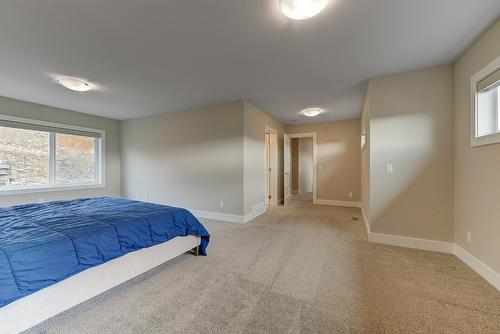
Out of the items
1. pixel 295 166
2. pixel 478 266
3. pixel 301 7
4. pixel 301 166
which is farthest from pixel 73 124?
pixel 478 266

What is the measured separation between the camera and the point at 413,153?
111 inches

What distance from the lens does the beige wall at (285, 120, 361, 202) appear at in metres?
5.64

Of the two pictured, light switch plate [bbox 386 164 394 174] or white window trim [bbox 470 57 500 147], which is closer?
white window trim [bbox 470 57 500 147]

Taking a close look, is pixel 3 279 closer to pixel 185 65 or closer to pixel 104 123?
pixel 185 65

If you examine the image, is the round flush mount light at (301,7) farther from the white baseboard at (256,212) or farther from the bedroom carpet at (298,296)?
the white baseboard at (256,212)

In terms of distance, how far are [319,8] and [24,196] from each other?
5980 millimetres

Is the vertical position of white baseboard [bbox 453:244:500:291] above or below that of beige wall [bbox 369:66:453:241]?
below

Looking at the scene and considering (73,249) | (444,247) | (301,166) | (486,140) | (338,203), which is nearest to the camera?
(73,249)

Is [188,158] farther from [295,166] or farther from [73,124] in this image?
[295,166]

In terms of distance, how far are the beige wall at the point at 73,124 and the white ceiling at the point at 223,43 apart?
499 mm

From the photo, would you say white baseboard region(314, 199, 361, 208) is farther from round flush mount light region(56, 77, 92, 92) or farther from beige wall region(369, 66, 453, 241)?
round flush mount light region(56, 77, 92, 92)

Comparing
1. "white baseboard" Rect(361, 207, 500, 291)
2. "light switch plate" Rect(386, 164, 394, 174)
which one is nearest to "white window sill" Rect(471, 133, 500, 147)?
"light switch plate" Rect(386, 164, 394, 174)

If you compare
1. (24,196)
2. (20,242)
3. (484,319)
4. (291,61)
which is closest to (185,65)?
(291,61)

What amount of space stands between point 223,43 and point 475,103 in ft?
9.11
